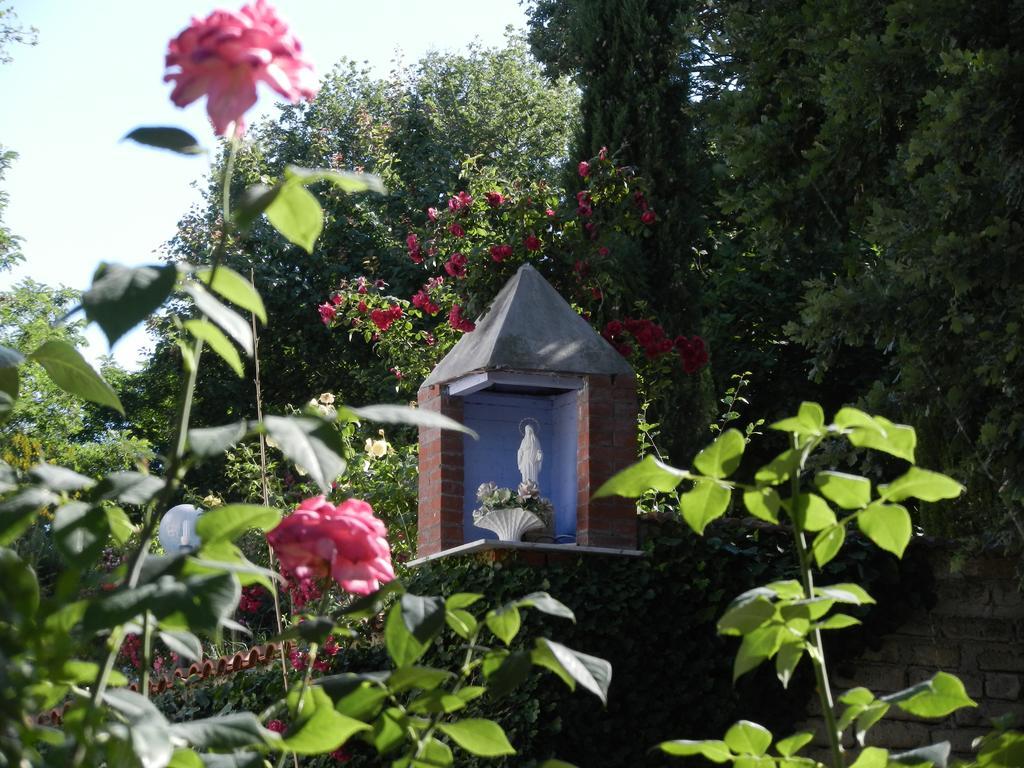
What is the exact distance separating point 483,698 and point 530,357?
1507 millimetres

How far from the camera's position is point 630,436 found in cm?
564

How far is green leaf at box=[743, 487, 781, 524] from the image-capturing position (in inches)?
51.6

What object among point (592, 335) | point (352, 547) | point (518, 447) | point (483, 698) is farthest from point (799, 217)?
point (352, 547)

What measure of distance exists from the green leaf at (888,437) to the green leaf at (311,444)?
1.79 feet

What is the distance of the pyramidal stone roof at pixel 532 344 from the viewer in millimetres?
5531

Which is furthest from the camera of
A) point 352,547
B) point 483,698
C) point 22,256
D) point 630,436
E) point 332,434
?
point 22,256

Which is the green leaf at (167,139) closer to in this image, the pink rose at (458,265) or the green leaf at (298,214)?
the green leaf at (298,214)

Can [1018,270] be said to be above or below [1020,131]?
below

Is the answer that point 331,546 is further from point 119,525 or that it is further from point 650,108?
point 650,108

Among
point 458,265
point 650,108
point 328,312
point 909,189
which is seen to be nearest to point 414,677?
point 909,189

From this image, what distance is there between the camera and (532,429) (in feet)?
19.2

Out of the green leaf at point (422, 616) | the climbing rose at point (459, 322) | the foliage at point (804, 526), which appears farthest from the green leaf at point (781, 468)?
the climbing rose at point (459, 322)

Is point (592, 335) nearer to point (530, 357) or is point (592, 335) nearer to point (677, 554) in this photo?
point (530, 357)

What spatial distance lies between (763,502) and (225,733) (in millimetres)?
591
